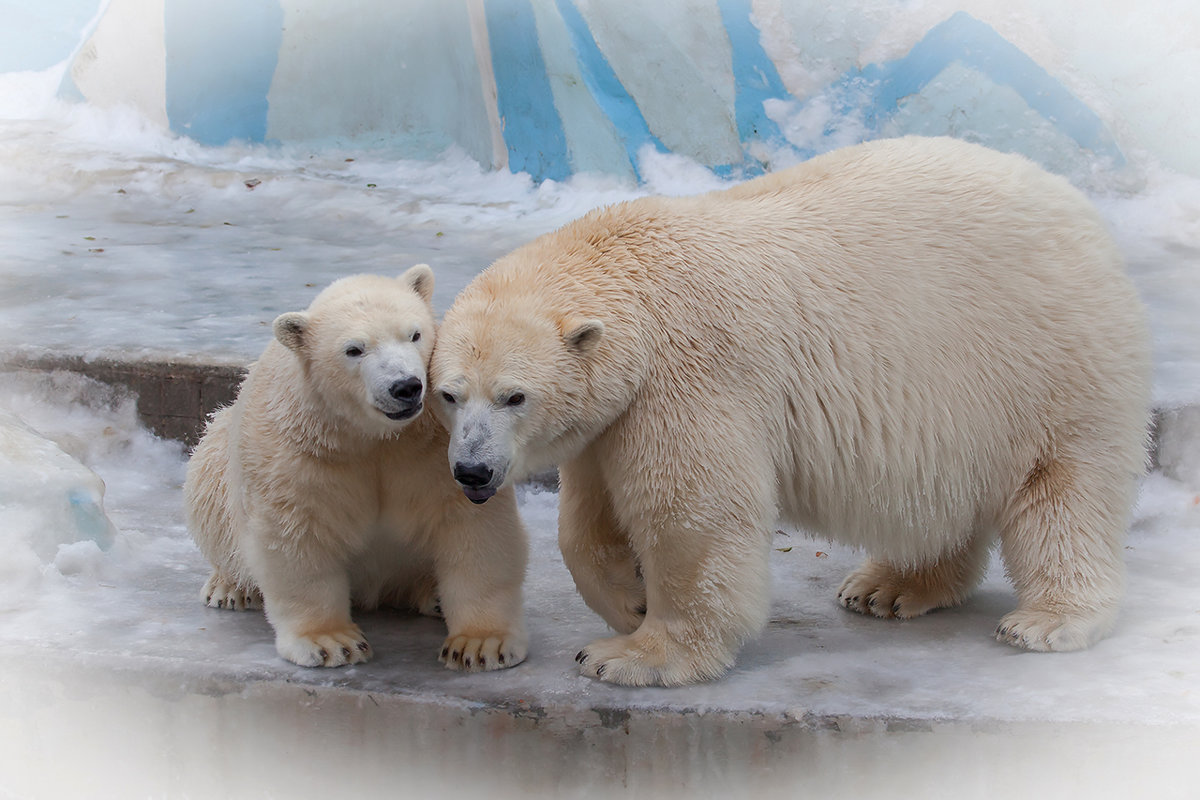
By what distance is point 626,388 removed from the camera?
290cm

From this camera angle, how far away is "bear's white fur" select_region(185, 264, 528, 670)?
2.90 m

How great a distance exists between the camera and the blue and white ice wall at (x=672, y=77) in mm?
7320

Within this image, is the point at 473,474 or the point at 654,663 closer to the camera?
the point at 473,474

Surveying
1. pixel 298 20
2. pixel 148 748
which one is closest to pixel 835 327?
pixel 148 748

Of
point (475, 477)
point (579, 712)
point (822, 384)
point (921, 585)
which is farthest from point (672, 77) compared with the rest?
point (579, 712)

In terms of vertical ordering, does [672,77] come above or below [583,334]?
above

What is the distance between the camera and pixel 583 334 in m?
2.82

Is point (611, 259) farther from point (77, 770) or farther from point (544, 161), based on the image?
point (544, 161)

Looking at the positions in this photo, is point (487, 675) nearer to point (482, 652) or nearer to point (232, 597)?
point (482, 652)

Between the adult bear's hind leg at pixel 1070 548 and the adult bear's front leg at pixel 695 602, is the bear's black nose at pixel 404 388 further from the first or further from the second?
the adult bear's hind leg at pixel 1070 548

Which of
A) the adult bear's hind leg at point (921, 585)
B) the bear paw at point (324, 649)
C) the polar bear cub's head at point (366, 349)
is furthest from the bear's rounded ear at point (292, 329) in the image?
the adult bear's hind leg at point (921, 585)

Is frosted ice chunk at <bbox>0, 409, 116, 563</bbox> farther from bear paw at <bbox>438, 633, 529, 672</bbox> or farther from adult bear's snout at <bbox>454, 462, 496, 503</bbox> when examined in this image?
adult bear's snout at <bbox>454, 462, 496, 503</bbox>

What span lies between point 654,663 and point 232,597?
1.43 metres

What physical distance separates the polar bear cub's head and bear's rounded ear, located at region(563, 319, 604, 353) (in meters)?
0.36
